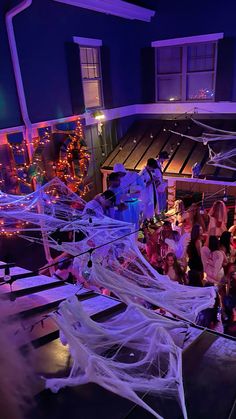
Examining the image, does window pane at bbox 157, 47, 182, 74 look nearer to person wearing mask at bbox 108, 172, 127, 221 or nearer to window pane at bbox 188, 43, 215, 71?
window pane at bbox 188, 43, 215, 71

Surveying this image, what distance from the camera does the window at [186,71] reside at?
33.3 ft

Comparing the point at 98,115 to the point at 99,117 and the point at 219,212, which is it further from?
the point at 219,212

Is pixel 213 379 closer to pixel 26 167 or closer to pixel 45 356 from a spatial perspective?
pixel 45 356

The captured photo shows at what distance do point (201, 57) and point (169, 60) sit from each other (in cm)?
102

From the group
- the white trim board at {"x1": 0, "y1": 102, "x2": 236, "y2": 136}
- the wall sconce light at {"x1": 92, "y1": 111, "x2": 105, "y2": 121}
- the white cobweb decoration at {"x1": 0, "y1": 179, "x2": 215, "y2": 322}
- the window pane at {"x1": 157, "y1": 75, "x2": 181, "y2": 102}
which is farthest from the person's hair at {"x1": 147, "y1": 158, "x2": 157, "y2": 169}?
the window pane at {"x1": 157, "y1": 75, "x2": 181, "y2": 102}

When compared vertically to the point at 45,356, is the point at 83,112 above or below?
above

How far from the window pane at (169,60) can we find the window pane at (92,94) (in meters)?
2.16

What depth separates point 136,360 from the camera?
9.86 feet

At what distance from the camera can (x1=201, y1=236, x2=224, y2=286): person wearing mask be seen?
5.87 meters

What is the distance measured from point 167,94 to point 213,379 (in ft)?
31.4

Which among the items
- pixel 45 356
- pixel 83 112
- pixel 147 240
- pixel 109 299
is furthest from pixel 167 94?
pixel 45 356

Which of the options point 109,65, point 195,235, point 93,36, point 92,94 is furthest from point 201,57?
point 195,235

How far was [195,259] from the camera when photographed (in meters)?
6.31

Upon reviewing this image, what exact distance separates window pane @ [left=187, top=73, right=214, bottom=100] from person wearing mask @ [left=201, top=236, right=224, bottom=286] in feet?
19.6
